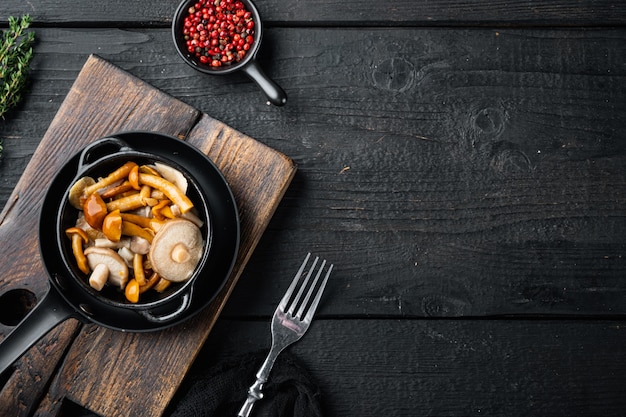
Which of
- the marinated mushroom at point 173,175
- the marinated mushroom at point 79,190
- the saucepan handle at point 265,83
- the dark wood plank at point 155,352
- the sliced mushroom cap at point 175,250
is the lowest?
the dark wood plank at point 155,352

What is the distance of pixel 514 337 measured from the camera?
122cm

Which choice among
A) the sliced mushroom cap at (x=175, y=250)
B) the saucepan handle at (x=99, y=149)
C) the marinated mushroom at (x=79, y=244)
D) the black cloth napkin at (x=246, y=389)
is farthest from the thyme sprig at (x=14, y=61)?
the black cloth napkin at (x=246, y=389)

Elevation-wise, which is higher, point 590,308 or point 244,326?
point 590,308

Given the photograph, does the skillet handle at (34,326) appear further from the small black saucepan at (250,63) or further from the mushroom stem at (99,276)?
the small black saucepan at (250,63)

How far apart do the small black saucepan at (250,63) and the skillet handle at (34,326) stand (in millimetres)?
484

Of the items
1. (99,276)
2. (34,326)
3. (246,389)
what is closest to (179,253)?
(99,276)

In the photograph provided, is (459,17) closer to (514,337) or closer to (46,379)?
(514,337)

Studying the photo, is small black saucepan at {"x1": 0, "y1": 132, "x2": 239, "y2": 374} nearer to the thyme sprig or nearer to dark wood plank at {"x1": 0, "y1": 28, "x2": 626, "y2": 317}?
dark wood plank at {"x1": 0, "y1": 28, "x2": 626, "y2": 317}

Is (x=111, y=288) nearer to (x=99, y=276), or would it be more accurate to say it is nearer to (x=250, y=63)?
(x=99, y=276)

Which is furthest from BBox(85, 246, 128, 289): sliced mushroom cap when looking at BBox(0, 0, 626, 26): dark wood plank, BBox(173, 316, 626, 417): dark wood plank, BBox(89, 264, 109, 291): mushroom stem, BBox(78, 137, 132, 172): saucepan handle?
BBox(0, 0, 626, 26): dark wood plank

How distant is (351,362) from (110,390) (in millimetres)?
442

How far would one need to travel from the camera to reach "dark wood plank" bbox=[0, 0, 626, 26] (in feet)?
4.04

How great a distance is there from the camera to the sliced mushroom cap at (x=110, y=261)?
945mm

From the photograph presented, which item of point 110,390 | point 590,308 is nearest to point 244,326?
point 110,390
